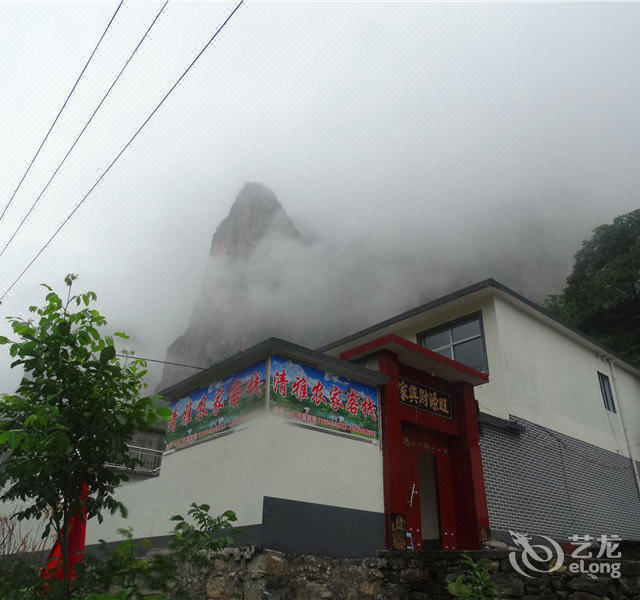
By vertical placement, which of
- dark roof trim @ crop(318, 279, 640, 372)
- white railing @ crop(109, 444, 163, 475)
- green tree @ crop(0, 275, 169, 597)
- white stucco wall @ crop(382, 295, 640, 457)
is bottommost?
green tree @ crop(0, 275, 169, 597)

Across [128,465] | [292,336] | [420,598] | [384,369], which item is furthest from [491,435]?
[292,336]

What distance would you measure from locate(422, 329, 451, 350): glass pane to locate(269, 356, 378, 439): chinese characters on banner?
5.44 m

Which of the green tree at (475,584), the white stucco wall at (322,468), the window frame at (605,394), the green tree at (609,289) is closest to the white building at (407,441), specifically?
the white stucco wall at (322,468)

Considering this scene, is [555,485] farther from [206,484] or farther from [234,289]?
[234,289]

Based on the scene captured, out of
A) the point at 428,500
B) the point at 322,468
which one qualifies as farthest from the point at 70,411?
the point at 428,500

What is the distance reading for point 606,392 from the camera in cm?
1666

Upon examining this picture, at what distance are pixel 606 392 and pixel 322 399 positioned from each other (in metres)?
12.2

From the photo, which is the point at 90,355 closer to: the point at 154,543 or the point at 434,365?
the point at 154,543

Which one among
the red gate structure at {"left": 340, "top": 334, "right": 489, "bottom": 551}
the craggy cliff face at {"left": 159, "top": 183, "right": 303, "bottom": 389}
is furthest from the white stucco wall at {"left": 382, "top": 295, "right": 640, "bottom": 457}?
the craggy cliff face at {"left": 159, "top": 183, "right": 303, "bottom": 389}

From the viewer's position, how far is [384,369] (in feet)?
31.2

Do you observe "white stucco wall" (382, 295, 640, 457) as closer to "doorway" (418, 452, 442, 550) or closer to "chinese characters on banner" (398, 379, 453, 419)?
"doorway" (418, 452, 442, 550)

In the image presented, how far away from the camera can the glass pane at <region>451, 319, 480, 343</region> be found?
13.5 meters

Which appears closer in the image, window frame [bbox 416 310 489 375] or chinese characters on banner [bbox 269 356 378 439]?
chinese characters on banner [bbox 269 356 378 439]

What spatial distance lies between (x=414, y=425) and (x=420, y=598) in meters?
3.16
